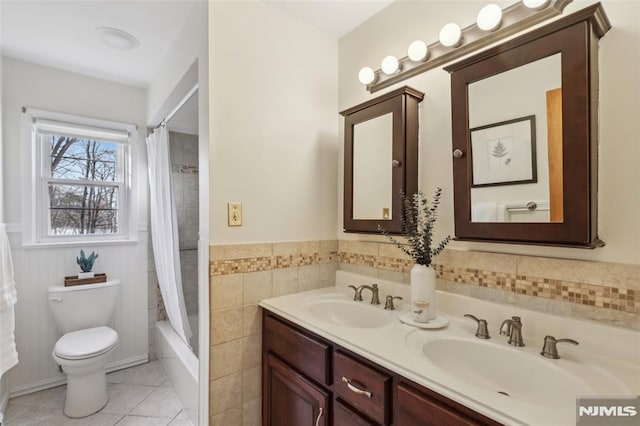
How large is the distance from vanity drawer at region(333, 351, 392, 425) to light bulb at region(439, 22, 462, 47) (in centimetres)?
135

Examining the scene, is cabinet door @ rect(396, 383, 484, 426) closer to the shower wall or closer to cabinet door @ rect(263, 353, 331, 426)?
cabinet door @ rect(263, 353, 331, 426)

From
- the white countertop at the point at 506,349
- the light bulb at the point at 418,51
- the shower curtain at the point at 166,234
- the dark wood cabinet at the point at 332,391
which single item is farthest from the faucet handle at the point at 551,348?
the shower curtain at the point at 166,234

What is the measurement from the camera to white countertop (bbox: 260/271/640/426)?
688 mm

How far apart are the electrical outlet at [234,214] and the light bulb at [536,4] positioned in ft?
4.69

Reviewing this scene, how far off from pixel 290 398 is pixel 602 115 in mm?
1606

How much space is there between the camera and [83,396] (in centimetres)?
188

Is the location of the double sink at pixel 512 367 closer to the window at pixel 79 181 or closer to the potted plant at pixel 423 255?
the potted plant at pixel 423 255

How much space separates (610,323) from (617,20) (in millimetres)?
958

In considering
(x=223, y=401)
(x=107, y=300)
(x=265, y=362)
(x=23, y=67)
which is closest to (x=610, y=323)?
(x=265, y=362)

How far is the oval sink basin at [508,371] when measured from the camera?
838 mm

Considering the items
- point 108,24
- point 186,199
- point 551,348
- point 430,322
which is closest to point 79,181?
point 186,199

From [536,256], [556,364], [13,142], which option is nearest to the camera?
[556,364]

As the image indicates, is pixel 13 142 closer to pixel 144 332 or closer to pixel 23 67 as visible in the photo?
pixel 23 67

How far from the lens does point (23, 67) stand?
211cm
